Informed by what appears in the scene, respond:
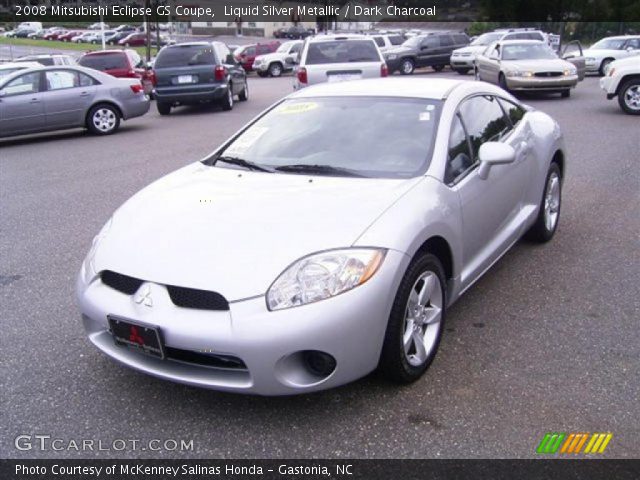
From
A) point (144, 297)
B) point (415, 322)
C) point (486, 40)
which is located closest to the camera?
point (144, 297)

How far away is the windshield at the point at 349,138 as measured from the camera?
3.75 meters

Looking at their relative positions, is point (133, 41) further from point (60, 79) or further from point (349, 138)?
point (349, 138)

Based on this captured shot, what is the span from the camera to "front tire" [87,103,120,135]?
503 inches

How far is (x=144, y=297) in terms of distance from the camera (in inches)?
115

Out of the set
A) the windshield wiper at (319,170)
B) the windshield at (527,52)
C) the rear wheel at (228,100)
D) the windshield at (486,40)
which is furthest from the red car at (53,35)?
the windshield wiper at (319,170)

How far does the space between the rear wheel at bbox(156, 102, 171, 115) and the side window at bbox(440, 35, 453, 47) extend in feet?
50.1

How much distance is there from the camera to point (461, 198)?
3686mm

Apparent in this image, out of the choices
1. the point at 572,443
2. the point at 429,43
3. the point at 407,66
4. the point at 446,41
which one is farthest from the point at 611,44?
the point at 572,443

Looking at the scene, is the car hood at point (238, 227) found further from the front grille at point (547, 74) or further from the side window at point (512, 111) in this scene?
the front grille at point (547, 74)

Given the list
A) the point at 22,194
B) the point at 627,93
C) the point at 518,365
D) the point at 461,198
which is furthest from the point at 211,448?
the point at 627,93

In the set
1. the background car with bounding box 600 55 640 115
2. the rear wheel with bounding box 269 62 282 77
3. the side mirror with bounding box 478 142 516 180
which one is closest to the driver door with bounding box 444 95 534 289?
the side mirror with bounding box 478 142 516 180

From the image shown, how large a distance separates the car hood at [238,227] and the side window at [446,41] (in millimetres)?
25587

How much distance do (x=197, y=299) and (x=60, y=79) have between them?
11.0m

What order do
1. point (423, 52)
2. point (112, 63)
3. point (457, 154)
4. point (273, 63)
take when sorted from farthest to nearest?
1. point (273, 63)
2. point (423, 52)
3. point (112, 63)
4. point (457, 154)
